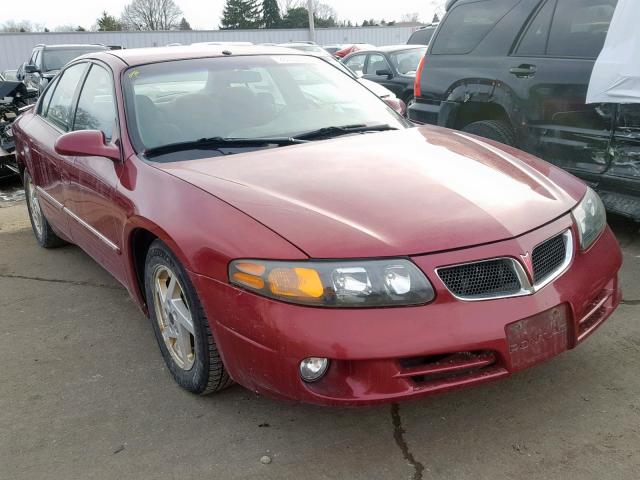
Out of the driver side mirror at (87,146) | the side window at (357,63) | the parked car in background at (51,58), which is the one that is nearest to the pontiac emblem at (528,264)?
the driver side mirror at (87,146)

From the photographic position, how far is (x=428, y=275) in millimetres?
2131

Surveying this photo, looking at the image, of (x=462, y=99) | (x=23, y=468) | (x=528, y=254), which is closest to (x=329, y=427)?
(x=528, y=254)

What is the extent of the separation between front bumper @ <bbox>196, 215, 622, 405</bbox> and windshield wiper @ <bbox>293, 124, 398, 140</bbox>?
47.0 inches

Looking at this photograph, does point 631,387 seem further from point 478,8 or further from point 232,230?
point 478,8

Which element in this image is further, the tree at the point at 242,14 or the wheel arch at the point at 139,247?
the tree at the point at 242,14

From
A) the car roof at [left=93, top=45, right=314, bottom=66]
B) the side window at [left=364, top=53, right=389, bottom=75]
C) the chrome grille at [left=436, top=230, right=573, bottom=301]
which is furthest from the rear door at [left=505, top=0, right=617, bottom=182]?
the side window at [left=364, top=53, right=389, bottom=75]

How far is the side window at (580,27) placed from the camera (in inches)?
173

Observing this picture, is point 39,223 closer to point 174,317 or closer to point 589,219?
point 174,317

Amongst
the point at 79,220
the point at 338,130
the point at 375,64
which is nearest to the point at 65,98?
the point at 79,220

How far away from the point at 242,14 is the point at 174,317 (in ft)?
217

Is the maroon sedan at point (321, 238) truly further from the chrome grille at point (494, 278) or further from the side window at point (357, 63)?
the side window at point (357, 63)

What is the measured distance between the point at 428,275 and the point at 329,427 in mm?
816

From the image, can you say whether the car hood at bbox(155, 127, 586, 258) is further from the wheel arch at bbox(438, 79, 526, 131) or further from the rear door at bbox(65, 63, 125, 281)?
the wheel arch at bbox(438, 79, 526, 131)

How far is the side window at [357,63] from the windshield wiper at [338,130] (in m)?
9.06
